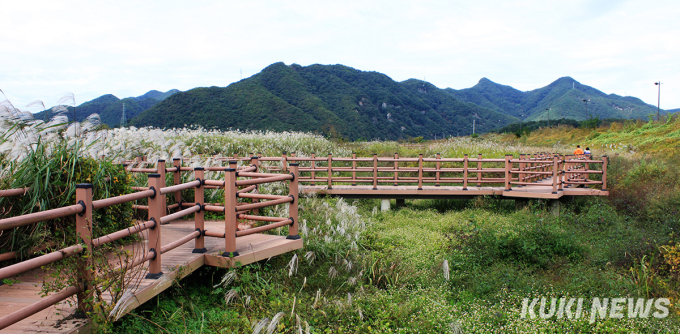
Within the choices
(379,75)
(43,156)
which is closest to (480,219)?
(43,156)

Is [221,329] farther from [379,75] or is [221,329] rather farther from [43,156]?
[379,75]

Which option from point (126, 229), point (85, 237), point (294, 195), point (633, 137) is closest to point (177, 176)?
point (294, 195)

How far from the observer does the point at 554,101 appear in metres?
124

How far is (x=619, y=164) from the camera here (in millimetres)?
13820

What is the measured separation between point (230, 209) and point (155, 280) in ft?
3.46

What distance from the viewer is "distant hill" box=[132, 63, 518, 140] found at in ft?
146

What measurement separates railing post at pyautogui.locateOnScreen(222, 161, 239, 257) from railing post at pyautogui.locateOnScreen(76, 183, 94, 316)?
5.01ft

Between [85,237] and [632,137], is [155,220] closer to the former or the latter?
[85,237]

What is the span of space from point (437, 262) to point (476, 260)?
659 millimetres

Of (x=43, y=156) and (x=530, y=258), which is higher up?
(x=43, y=156)

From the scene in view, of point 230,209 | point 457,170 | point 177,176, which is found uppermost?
point 177,176
